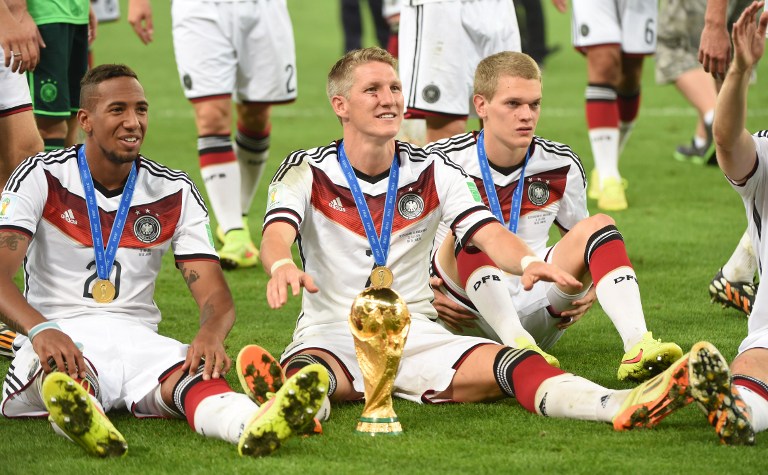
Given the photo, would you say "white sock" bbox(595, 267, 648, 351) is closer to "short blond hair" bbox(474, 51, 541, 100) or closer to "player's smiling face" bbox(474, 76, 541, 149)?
"player's smiling face" bbox(474, 76, 541, 149)

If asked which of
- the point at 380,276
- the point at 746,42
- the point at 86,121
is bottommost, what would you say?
the point at 380,276

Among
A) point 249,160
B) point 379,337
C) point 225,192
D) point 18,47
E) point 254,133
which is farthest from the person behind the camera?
point 249,160

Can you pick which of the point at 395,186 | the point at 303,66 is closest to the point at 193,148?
the point at 303,66

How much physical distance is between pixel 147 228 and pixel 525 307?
1492 millimetres

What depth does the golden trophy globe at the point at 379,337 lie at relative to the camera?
3.93 metres

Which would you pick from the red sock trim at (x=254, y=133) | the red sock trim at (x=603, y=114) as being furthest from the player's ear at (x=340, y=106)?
the red sock trim at (x=603, y=114)

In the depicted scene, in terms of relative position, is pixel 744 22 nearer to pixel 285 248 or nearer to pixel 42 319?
pixel 285 248

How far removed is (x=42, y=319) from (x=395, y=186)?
1285 mm

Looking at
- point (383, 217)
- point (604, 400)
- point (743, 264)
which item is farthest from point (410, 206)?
point (743, 264)

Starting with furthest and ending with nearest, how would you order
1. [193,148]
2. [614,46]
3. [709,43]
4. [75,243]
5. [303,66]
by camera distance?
[303,66], [193,148], [614,46], [709,43], [75,243]

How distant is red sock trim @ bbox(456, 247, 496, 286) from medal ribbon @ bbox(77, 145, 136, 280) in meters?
1.24

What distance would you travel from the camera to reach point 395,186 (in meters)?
4.73

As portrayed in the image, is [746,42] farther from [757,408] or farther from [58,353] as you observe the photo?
[58,353]

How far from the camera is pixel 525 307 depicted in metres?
5.20
